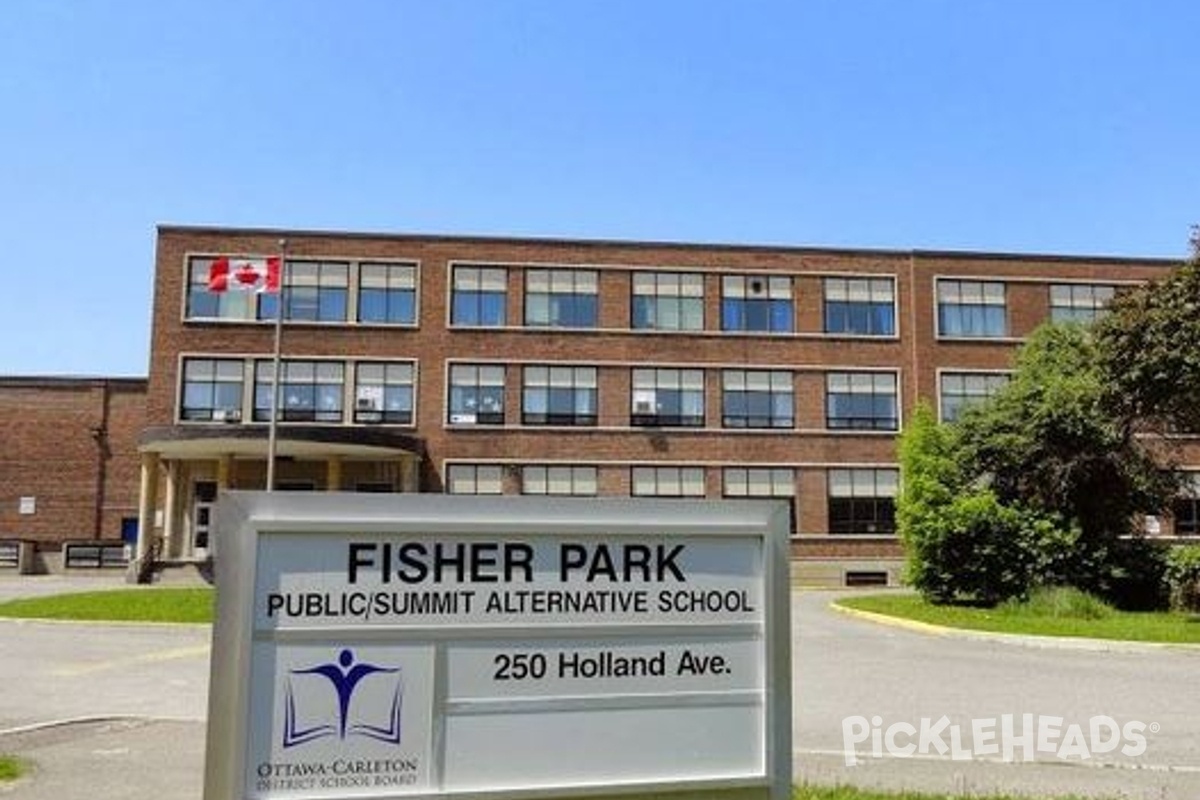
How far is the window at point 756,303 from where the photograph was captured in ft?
157

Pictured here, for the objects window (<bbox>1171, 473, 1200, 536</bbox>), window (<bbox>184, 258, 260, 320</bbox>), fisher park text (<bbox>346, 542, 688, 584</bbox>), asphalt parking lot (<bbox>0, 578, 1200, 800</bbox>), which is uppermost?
window (<bbox>184, 258, 260, 320</bbox>)

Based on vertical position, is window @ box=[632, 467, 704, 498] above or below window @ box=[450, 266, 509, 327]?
below

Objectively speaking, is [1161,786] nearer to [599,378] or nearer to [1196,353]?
[1196,353]

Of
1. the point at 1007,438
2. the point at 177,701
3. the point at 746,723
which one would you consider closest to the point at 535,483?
the point at 1007,438

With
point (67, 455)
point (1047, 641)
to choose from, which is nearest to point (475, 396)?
point (67, 455)

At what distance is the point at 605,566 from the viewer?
173 inches

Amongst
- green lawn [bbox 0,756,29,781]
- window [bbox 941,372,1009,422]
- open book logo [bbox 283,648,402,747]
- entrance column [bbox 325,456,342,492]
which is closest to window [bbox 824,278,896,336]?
window [bbox 941,372,1009,422]

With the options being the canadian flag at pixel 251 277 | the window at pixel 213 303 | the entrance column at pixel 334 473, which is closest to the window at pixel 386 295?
the window at pixel 213 303

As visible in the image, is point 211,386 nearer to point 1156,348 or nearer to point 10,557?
point 10,557

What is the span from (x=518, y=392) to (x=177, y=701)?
111ft

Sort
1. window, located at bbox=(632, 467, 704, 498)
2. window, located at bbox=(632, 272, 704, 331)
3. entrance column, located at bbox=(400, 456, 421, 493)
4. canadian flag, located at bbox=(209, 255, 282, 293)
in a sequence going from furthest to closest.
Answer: window, located at bbox=(632, 272, 704, 331), window, located at bbox=(632, 467, 704, 498), entrance column, located at bbox=(400, 456, 421, 493), canadian flag, located at bbox=(209, 255, 282, 293)

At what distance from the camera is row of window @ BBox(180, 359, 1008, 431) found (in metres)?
44.7

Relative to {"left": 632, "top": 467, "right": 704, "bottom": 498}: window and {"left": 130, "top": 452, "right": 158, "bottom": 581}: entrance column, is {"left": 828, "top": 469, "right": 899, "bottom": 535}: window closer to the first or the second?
{"left": 632, "top": 467, "right": 704, "bottom": 498}: window

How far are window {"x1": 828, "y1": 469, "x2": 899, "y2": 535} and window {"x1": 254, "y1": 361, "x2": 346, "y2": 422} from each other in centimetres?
1897
